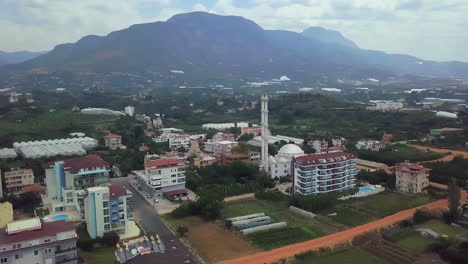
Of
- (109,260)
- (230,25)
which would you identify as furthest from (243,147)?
(230,25)

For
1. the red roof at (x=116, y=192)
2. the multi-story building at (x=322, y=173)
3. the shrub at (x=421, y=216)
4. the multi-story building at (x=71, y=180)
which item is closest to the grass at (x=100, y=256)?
the red roof at (x=116, y=192)

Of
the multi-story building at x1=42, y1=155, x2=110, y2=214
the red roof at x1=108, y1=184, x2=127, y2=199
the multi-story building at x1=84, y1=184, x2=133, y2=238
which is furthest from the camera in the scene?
the multi-story building at x1=42, y1=155, x2=110, y2=214

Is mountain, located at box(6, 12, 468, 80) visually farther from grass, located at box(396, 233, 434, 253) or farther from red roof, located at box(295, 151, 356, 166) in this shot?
grass, located at box(396, 233, 434, 253)

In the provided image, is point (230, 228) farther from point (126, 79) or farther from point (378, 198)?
point (126, 79)

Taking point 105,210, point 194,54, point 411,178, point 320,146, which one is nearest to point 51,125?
point 320,146

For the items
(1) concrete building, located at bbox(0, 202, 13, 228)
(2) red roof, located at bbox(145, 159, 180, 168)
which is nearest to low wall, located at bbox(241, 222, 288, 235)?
(2) red roof, located at bbox(145, 159, 180, 168)

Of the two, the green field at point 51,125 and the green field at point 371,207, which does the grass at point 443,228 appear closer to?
the green field at point 371,207
